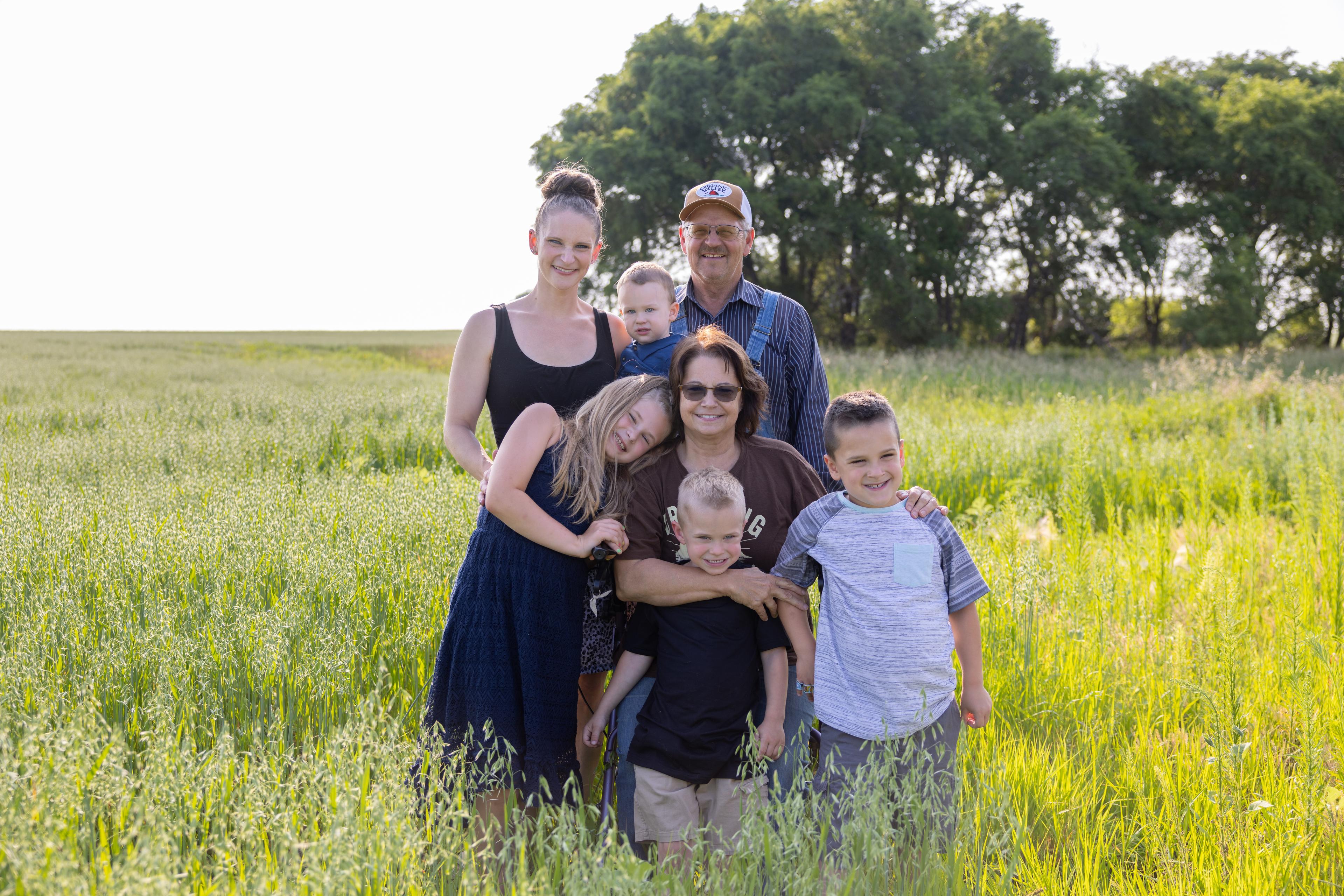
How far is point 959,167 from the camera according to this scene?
26.7m

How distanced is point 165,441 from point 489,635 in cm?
633

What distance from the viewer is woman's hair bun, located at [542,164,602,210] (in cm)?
302

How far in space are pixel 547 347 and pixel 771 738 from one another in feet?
5.21

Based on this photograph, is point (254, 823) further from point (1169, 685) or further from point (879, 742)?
point (1169, 685)

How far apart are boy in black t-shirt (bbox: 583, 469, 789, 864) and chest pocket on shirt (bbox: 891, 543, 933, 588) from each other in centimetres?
43

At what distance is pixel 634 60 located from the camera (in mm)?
25359

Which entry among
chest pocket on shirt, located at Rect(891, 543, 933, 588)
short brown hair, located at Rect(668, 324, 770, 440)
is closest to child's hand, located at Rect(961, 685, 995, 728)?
chest pocket on shirt, located at Rect(891, 543, 933, 588)

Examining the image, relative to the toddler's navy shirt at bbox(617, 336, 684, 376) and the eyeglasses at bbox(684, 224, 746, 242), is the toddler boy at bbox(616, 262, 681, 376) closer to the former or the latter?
the toddler's navy shirt at bbox(617, 336, 684, 376)

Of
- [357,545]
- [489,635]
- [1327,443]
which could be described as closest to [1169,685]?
[489,635]

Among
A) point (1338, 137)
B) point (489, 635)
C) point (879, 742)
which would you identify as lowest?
point (879, 742)

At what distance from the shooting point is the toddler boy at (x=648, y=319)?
3.01 m

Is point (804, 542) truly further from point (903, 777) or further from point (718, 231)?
point (718, 231)

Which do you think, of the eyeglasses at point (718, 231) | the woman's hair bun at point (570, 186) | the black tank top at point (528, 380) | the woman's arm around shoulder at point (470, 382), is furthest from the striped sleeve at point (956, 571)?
the woman's hair bun at point (570, 186)

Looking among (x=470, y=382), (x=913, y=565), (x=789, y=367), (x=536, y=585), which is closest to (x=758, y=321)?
(x=789, y=367)
